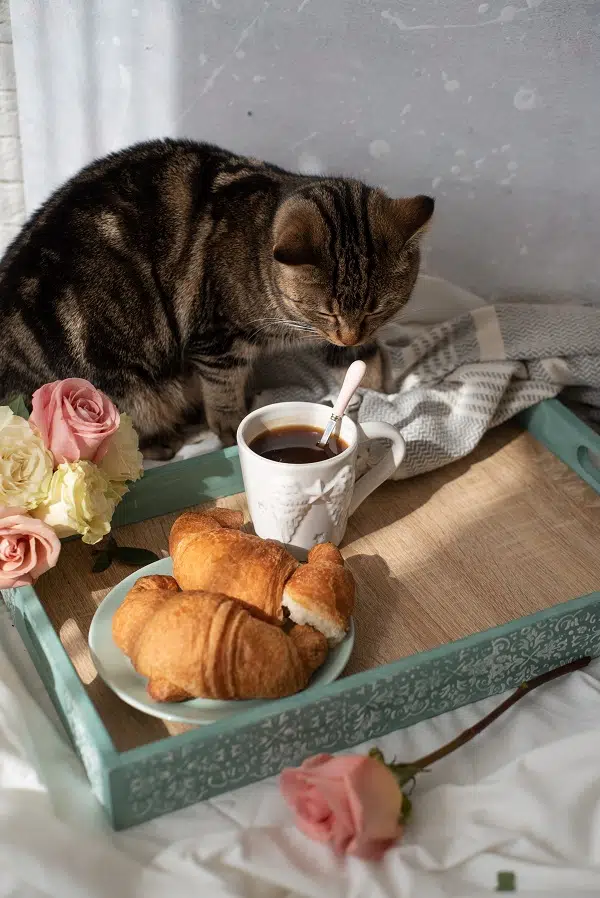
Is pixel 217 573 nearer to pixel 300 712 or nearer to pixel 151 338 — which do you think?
pixel 300 712

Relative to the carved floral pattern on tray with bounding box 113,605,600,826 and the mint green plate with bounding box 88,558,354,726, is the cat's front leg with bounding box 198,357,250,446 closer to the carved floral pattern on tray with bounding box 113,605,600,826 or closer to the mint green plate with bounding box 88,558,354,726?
the mint green plate with bounding box 88,558,354,726

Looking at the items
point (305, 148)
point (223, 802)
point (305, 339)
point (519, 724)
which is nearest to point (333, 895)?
point (223, 802)

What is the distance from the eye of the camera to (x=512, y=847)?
2.67 feet

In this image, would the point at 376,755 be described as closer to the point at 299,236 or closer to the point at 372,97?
the point at 299,236

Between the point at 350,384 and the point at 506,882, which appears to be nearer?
the point at 506,882

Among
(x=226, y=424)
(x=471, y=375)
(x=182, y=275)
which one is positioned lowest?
(x=226, y=424)

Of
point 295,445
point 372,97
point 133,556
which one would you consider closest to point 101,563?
point 133,556

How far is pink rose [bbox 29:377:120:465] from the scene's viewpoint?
1027mm

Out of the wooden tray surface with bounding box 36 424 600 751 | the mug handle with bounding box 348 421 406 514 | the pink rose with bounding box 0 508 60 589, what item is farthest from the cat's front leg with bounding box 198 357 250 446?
the pink rose with bounding box 0 508 60 589

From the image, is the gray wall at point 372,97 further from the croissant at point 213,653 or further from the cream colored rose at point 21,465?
the croissant at point 213,653

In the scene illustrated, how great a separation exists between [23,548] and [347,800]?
445 mm

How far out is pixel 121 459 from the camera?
107 centimetres

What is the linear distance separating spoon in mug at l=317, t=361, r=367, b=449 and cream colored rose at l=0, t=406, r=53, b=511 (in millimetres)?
318

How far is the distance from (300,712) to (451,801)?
17cm
